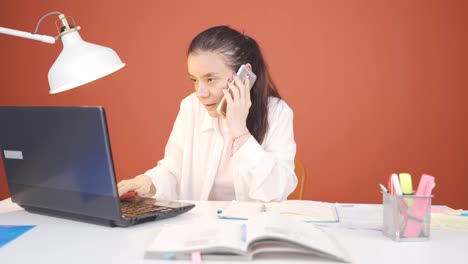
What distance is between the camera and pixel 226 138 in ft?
6.86

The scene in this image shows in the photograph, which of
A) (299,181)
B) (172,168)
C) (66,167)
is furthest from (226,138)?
(66,167)

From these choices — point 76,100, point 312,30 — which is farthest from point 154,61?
point 312,30

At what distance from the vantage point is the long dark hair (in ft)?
6.48

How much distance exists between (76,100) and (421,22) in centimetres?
214

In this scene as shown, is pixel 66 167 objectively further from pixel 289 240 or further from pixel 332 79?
pixel 332 79

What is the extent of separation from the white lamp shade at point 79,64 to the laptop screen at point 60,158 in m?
0.07

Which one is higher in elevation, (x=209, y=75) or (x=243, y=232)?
(x=209, y=75)

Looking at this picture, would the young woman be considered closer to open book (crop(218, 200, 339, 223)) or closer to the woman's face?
the woman's face

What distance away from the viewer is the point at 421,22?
324 cm

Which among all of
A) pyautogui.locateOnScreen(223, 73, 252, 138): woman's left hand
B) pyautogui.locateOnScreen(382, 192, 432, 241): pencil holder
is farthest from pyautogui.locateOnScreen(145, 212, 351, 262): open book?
pyautogui.locateOnScreen(223, 73, 252, 138): woman's left hand

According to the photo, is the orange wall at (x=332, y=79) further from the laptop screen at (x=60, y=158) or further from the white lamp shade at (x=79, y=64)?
the white lamp shade at (x=79, y=64)

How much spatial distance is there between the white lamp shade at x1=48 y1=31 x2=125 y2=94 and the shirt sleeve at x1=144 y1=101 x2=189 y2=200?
2.34ft

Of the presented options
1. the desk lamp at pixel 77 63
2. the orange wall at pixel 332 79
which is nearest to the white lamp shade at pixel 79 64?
the desk lamp at pixel 77 63

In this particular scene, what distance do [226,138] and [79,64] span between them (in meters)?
0.94
